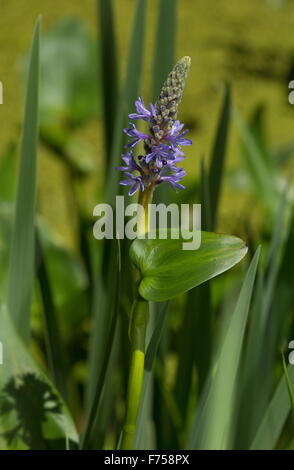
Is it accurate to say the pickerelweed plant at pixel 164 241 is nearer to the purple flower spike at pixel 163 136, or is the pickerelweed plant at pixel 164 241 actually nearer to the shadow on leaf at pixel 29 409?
the purple flower spike at pixel 163 136

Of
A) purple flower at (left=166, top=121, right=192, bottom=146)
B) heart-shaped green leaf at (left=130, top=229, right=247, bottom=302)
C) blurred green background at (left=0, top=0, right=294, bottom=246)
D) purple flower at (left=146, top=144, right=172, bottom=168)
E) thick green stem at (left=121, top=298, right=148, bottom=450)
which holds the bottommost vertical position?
thick green stem at (left=121, top=298, right=148, bottom=450)

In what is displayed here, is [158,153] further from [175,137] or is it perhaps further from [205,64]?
[205,64]

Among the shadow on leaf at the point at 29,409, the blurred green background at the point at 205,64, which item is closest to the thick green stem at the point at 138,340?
the shadow on leaf at the point at 29,409

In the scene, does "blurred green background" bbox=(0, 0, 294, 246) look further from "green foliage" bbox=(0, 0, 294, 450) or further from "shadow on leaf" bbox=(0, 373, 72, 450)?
"shadow on leaf" bbox=(0, 373, 72, 450)

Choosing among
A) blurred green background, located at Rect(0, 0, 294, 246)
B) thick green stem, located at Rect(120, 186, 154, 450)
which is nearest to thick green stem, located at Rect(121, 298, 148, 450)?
thick green stem, located at Rect(120, 186, 154, 450)

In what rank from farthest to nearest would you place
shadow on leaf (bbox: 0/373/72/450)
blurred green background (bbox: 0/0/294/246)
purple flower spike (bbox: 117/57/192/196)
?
blurred green background (bbox: 0/0/294/246) → shadow on leaf (bbox: 0/373/72/450) → purple flower spike (bbox: 117/57/192/196)
